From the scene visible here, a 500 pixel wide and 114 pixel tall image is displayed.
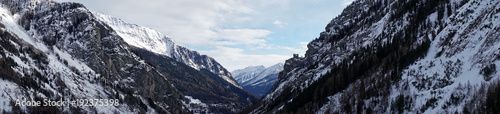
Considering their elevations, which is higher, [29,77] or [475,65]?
[29,77]

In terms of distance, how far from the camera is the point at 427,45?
54812 millimetres

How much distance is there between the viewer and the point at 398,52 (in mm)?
67812

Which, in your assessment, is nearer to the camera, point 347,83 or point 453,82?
point 453,82

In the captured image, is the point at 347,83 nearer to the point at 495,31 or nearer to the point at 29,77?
the point at 495,31

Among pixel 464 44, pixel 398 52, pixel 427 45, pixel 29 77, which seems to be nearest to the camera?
pixel 464 44

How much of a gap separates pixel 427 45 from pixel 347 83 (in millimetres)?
28507

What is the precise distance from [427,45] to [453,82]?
21.0 meters

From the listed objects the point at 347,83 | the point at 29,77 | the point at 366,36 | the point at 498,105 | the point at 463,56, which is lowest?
the point at 498,105

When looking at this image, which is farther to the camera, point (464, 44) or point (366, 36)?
point (366, 36)

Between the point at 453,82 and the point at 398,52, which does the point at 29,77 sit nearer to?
the point at 398,52

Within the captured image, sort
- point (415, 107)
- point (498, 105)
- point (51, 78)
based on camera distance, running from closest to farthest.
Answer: point (498, 105)
point (415, 107)
point (51, 78)

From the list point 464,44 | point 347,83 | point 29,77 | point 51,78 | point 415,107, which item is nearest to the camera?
point 415,107

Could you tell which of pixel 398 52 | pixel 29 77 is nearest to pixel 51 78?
pixel 29 77

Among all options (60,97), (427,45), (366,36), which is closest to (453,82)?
(427,45)
